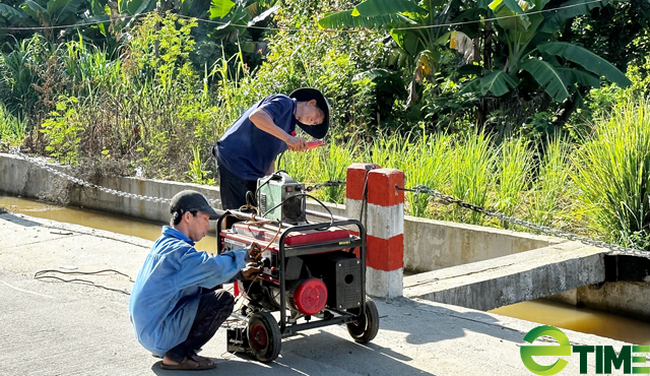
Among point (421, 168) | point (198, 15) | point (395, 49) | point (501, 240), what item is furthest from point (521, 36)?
point (198, 15)

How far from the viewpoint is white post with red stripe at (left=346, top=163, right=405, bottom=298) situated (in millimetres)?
6703

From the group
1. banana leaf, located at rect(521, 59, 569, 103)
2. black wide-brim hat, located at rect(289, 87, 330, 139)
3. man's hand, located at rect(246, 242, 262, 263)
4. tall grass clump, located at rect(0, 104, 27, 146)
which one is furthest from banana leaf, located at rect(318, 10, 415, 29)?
man's hand, located at rect(246, 242, 262, 263)

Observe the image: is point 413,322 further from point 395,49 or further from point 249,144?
point 395,49

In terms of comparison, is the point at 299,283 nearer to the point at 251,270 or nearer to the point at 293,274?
the point at 293,274

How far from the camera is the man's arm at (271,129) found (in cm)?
598

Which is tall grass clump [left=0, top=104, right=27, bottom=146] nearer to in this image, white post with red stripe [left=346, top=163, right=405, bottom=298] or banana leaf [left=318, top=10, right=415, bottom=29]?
banana leaf [left=318, top=10, right=415, bottom=29]

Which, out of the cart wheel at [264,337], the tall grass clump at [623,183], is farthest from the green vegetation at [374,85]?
the cart wheel at [264,337]

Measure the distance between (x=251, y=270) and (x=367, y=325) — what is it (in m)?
0.92

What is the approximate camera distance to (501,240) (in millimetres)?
8758

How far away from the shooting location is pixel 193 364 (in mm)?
5059

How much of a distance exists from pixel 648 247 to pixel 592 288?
71 cm

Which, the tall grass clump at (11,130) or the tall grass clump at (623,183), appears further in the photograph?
the tall grass clump at (11,130)

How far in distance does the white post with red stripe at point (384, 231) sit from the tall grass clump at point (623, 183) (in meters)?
2.95

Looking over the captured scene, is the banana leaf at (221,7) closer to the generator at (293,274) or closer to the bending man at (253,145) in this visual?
the bending man at (253,145)
